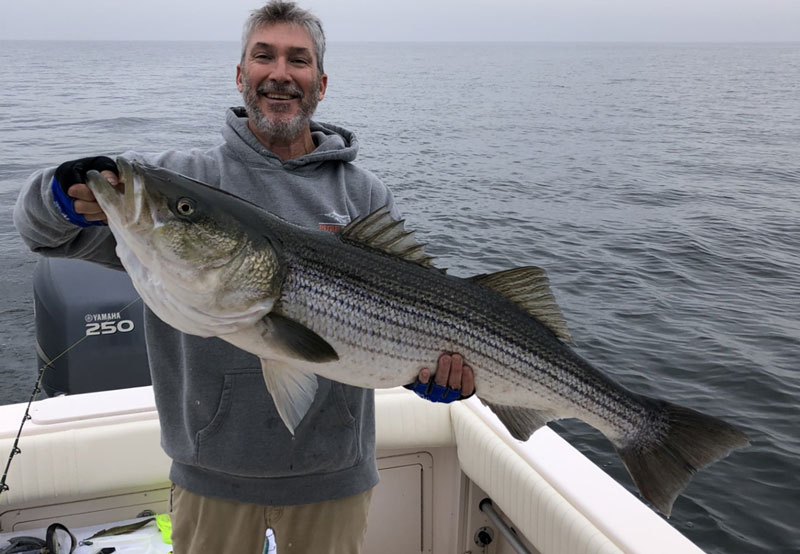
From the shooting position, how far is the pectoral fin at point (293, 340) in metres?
2.50

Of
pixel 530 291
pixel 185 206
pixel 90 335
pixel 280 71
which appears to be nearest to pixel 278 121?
pixel 280 71

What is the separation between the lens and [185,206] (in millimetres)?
2434

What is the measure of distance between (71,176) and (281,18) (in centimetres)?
154

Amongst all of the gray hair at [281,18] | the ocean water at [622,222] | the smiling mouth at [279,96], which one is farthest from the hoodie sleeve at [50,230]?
the ocean water at [622,222]

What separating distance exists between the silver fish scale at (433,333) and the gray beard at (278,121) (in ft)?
2.93

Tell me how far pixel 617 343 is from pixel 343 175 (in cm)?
768

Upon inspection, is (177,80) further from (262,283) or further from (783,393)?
(262,283)

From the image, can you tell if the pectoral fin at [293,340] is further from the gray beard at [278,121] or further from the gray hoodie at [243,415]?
the gray beard at [278,121]

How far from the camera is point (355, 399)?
3.15m

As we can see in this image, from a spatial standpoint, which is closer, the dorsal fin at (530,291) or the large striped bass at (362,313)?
the large striped bass at (362,313)

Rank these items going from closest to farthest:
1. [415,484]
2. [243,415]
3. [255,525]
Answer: [243,415], [255,525], [415,484]

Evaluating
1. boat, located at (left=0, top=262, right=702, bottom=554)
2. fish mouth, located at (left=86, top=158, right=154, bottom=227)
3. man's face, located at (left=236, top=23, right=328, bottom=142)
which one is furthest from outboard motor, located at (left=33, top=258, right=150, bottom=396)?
fish mouth, located at (left=86, top=158, right=154, bottom=227)

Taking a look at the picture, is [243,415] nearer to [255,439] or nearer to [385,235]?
[255,439]

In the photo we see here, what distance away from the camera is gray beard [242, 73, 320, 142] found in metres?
3.32
